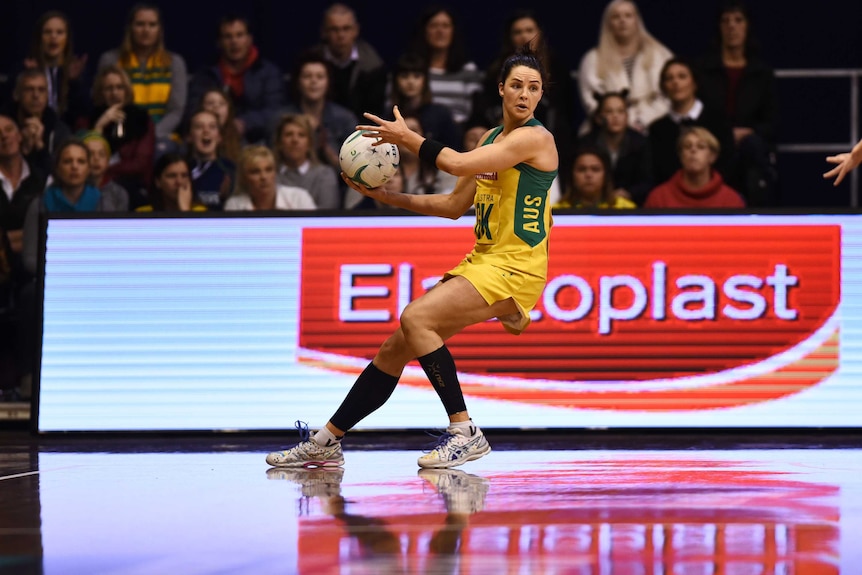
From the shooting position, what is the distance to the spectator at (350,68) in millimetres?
11016

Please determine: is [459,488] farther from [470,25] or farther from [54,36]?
[470,25]

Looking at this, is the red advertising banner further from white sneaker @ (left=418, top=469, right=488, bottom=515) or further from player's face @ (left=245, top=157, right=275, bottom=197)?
white sneaker @ (left=418, top=469, right=488, bottom=515)

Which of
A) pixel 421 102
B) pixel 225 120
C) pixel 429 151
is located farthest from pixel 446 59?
pixel 429 151

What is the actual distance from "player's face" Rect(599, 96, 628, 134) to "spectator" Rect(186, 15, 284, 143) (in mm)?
2830

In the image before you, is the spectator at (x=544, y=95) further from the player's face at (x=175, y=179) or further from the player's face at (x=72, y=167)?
the player's face at (x=72, y=167)

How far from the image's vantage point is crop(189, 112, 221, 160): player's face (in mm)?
10445

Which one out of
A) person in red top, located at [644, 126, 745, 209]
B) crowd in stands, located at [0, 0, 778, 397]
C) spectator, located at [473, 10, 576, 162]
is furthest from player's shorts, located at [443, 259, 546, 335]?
spectator, located at [473, 10, 576, 162]

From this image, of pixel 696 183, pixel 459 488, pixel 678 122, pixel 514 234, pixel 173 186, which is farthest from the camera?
pixel 678 122

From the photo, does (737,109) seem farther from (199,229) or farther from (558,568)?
(558,568)

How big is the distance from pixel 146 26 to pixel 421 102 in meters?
2.51

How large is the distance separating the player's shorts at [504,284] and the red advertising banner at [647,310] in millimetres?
2138

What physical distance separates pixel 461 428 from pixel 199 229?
3160 millimetres

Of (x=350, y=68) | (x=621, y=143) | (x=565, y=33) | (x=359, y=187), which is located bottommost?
(x=359, y=187)

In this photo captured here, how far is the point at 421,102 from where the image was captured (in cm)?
1053
